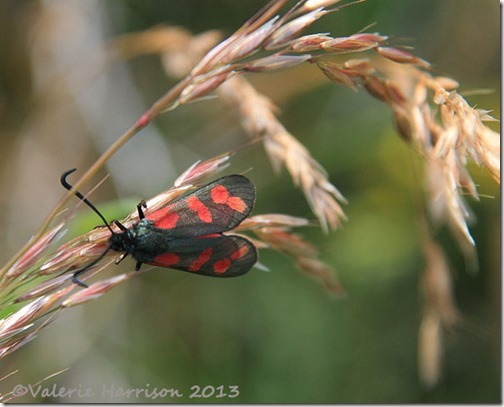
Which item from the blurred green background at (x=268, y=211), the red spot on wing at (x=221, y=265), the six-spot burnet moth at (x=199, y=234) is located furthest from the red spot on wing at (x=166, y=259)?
the blurred green background at (x=268, y=211)

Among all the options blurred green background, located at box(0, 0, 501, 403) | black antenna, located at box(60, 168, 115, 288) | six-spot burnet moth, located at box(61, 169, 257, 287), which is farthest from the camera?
blurred green background, located at box(0, 0, 501, 403)

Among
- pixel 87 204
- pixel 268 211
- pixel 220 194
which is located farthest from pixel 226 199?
pixel 268 211

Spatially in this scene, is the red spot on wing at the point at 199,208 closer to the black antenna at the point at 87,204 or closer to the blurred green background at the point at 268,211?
the black antenna at the point at 87,204

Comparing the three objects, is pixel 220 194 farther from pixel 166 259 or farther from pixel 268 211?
pixel 268 211

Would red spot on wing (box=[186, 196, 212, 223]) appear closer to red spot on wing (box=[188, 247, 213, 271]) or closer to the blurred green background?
red spot on wing (box=[188, 247, 213, 271])

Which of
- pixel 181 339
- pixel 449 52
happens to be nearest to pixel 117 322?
pixel 181 339

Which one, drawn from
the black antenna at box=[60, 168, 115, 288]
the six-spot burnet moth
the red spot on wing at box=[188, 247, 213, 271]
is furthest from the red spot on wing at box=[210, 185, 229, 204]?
the black antenna at box=[60, 168, 115, 288]

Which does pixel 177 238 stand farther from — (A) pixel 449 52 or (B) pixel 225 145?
(A) pixel 449 52
